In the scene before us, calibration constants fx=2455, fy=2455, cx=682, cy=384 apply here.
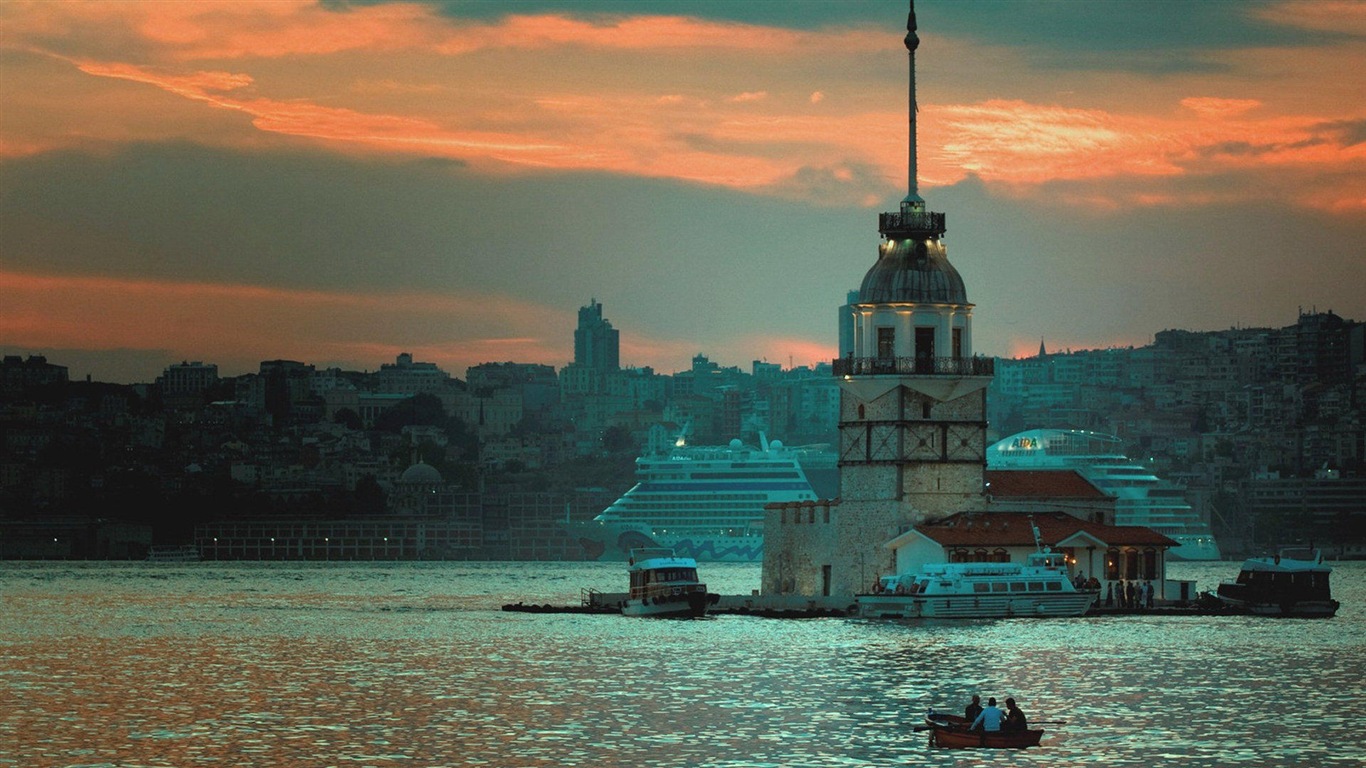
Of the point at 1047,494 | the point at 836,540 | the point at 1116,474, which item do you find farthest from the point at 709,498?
the point at 836,540

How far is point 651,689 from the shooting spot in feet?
170

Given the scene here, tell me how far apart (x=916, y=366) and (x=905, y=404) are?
1.19 meters

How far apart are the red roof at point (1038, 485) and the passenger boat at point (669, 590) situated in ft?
31.7

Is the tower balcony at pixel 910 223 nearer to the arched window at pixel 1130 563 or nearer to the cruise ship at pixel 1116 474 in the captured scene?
the arched window at pixel 1130 563

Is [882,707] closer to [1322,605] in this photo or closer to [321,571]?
[1322,605]

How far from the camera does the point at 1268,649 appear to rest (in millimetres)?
63688

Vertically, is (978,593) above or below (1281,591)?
below

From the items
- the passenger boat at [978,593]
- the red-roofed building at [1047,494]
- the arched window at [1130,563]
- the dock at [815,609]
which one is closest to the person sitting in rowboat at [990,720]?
the passenger boat at [978,593]

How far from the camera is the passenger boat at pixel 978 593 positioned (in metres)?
69.8

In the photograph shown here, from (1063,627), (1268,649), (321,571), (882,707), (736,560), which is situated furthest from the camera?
(736,560)

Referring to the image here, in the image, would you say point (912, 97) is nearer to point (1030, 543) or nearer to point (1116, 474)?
point (1030, 543)

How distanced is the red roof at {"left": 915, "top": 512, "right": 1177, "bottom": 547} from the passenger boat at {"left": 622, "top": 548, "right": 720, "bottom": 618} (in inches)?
371

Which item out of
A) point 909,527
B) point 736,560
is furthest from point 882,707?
point 736,560

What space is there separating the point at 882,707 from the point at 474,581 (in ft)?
302
